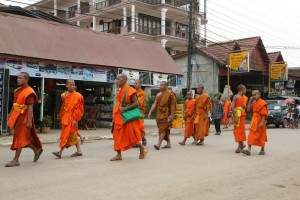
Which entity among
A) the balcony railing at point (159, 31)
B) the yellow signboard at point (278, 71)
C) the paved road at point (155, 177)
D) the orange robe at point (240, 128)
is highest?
the balcony railing at point (159, 31)

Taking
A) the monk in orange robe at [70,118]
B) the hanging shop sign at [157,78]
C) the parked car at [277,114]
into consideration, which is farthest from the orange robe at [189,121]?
the parked car at [277,114]

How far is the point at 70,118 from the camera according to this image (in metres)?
Answer: 8.62

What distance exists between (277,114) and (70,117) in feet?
56.6

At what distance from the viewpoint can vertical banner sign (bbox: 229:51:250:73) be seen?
2528 centimetres

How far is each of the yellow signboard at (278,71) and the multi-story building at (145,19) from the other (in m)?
8.83

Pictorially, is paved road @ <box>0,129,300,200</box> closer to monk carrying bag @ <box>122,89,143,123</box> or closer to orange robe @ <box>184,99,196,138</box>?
monk carrying bag @ <box>122,89,143,123</box>

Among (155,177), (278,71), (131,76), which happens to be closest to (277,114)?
(131,76)

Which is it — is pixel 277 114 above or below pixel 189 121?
below

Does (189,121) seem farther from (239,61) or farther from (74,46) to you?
(239,61)

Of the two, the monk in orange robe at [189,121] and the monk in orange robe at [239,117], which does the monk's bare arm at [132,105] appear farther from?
the monk in orange robe at [189,121]

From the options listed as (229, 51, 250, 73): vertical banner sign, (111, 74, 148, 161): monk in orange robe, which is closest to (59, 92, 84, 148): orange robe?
(111, 74, 148, 161): monk in orange robe

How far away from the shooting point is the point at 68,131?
8.58 meters

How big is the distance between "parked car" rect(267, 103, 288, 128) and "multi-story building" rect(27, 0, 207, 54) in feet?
53.5

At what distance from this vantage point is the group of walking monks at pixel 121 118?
7.56 m
